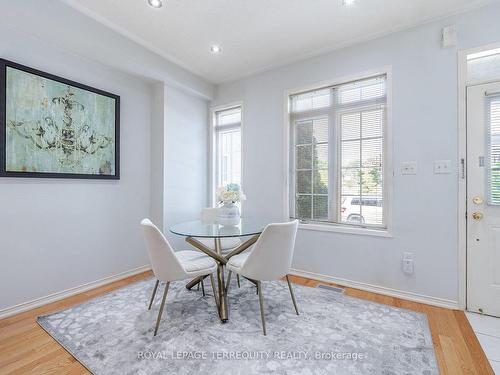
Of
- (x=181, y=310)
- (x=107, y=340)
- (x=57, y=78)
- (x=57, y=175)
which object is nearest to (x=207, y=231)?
(x=181, y=310)

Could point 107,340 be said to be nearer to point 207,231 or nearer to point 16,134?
point 207,231

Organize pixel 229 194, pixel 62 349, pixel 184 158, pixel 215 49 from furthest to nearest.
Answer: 1. pixel 184 158
2. pixel 215 49
3. pixel 229 194
4. pixel 62 349

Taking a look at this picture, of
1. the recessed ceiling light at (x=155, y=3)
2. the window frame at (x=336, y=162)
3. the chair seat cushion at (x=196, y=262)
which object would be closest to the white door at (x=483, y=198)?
the window frame at (x=336, y=162)

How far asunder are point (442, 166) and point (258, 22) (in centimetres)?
219

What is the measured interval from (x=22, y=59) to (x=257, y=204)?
2.77m

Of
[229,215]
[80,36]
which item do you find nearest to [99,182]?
[80,36]

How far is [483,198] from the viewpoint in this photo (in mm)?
2131

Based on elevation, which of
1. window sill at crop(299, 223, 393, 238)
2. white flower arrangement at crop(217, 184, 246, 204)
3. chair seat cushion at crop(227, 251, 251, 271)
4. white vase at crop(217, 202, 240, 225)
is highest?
white flower arrangement at crop(217, 184, 246, 204)

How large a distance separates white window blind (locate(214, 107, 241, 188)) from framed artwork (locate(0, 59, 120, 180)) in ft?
4.76

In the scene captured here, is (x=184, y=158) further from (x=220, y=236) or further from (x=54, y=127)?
(x=220, y=236)

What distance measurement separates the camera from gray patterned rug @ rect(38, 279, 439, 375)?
151cm

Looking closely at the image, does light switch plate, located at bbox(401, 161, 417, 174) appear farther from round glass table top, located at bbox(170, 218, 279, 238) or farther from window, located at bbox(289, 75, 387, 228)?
round glass table top, located at bbox(170, 218, 279, 238)

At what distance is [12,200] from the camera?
2154mm

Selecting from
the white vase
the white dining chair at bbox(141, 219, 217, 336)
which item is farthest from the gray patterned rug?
the white vase
